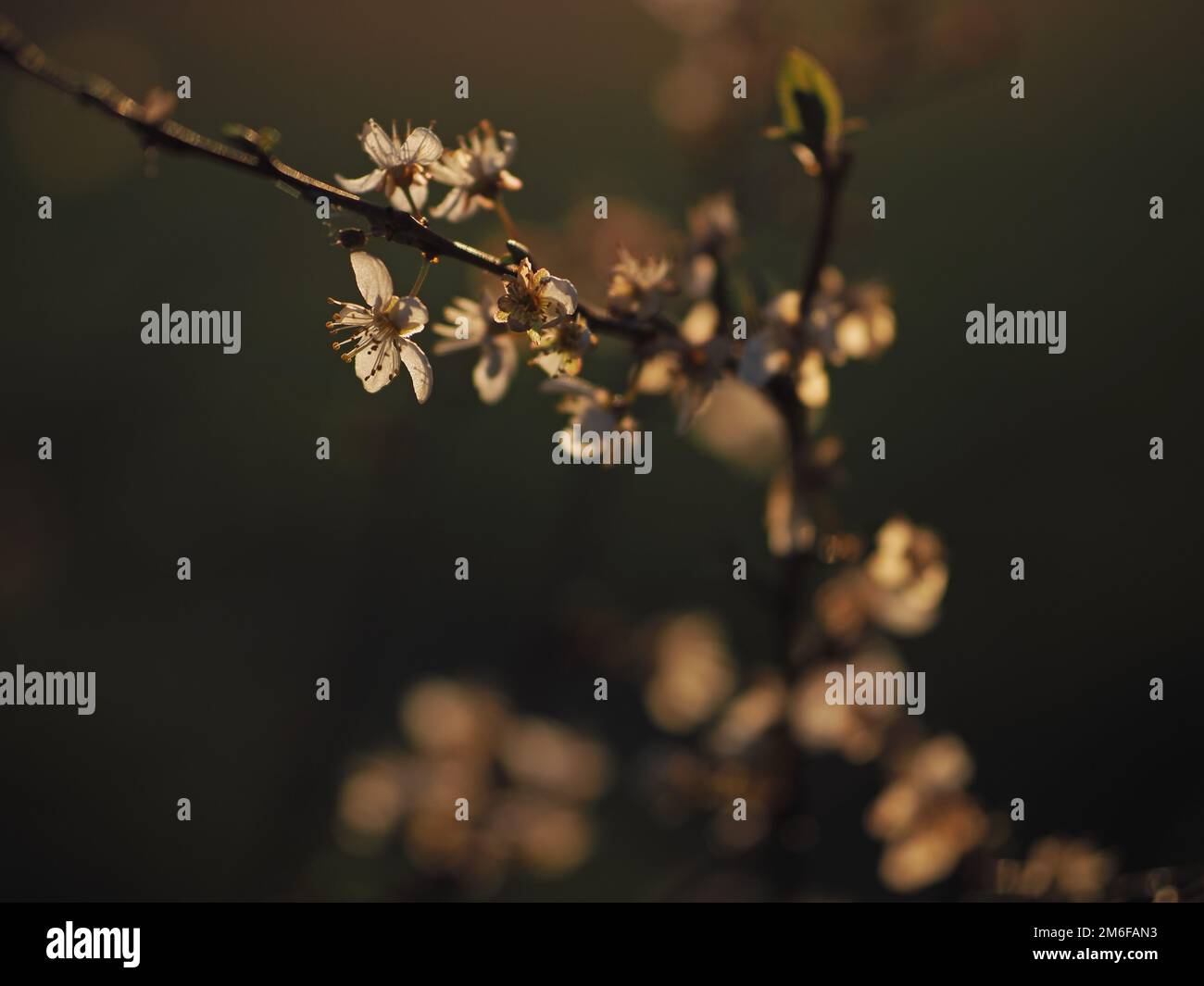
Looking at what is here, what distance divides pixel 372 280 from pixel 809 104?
1.88ft

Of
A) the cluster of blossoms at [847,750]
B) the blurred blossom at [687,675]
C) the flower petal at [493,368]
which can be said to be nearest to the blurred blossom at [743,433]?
the cluster of blossoms at [847,750]

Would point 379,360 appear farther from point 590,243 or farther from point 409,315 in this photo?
point 590,243

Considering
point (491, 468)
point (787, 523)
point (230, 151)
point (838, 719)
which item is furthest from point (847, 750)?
point (491, 468)

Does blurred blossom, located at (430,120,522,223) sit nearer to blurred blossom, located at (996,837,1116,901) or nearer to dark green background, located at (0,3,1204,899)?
dark green background, located at (0,3,1204,899)

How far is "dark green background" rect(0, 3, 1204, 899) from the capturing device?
2816mm

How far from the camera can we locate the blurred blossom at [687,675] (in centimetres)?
202

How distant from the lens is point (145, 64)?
3707mm

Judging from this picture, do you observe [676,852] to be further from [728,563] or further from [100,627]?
[100,627]

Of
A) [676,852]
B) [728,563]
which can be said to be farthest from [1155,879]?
[676,852]

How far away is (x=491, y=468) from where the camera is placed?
11.7ft

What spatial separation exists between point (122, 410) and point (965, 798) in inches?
120

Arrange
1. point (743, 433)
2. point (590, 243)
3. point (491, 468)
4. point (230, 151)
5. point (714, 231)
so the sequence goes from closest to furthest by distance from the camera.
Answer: point (230, 151)
point (714, 231)
point (743, 433)
point (590, 243)
point (491, 468)

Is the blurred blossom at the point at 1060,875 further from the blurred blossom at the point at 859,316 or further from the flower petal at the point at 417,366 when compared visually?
the flower petal at the point at 417,366

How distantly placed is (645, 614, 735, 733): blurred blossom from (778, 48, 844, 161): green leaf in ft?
3.91
